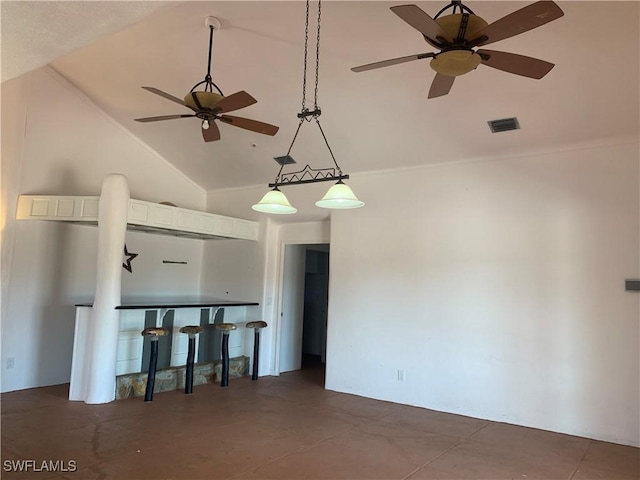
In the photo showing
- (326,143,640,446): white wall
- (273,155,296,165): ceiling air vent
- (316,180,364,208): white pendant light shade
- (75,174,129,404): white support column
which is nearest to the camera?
(316,180,364,208): white pendant light shade

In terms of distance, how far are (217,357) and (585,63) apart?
6010 millimetres

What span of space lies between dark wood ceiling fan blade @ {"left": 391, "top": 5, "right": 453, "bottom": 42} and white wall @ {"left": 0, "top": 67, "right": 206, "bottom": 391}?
5451 millimetres

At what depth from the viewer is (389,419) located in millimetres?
4859

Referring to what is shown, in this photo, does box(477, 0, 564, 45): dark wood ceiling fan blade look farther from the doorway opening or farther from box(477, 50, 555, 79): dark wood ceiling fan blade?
the doorway opening

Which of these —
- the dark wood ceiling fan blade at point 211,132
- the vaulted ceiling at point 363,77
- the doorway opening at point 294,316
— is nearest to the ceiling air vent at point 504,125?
the vaulted ceiling at point 363,77

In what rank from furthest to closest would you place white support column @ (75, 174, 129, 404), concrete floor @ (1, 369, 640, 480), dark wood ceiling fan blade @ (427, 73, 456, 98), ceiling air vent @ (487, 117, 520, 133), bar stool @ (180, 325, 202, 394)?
bar stool @ (180, 325, 202, 394), white support column @ (75, 174, 129, 404), ceiling air vent @ (487, 117, 520, 133), concrete floor @ (1, 369, 640, 480), dark wood ceiling fan blade @ (427, 73, 456, 98)

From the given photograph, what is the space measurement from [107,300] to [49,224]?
168 cm

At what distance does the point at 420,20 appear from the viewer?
2162mm

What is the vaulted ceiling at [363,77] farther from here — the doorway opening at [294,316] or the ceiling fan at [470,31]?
the doorway opening at [294,316]

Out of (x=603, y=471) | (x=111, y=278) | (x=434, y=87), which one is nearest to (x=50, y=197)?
(x=111, y=278)

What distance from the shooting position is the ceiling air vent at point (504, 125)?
452 cm

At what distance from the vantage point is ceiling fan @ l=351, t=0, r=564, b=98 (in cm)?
210

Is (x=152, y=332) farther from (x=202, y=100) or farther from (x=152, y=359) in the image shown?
(x=202, y=100)

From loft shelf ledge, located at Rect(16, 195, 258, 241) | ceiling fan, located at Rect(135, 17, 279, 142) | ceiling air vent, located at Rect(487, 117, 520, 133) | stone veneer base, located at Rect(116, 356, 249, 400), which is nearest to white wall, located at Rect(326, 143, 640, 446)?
ceiling air vent, located at Rect(487, 117, 520, 133)
